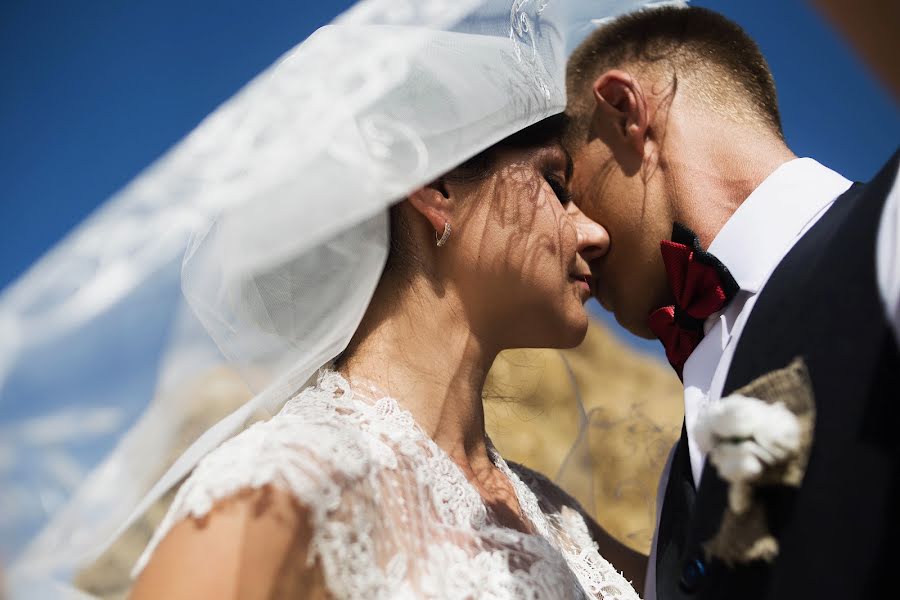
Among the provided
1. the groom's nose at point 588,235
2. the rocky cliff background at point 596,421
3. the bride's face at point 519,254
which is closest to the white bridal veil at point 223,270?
the bride's face at point 519,254

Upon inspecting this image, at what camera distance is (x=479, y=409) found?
235 centimetres

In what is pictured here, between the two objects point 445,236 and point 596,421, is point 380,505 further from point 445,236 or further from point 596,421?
point 596,421

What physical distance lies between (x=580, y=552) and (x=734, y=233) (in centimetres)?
108

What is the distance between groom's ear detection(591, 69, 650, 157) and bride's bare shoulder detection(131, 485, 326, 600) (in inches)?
66.4

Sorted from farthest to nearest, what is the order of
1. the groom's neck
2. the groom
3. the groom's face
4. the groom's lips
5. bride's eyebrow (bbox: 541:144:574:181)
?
the groom's lips
the groom's face
bride's eyebrow (bbox: 541:144:574:181)
the groom's neck
the groom

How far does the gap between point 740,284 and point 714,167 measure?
0.59 m

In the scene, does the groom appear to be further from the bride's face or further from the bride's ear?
the bride's ear

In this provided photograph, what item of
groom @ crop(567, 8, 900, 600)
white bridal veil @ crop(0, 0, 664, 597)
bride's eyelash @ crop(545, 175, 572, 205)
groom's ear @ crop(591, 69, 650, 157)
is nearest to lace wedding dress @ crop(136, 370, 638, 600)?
white bridal veil @ crop(0, 0, 664, 597)

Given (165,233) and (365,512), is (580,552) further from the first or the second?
(165,233)

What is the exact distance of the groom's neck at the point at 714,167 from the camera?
7.33 feet

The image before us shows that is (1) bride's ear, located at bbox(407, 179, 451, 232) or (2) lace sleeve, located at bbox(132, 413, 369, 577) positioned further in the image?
(1) bride's ear, located at bbox(407, 179, 451, 232)

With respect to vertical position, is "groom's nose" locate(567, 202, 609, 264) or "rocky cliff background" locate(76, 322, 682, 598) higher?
"groom's nose" locate(567, 202, 609, 264)

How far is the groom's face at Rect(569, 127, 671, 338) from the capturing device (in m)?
2.48

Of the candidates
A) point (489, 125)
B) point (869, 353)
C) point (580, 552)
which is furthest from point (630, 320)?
point (869, 353)
